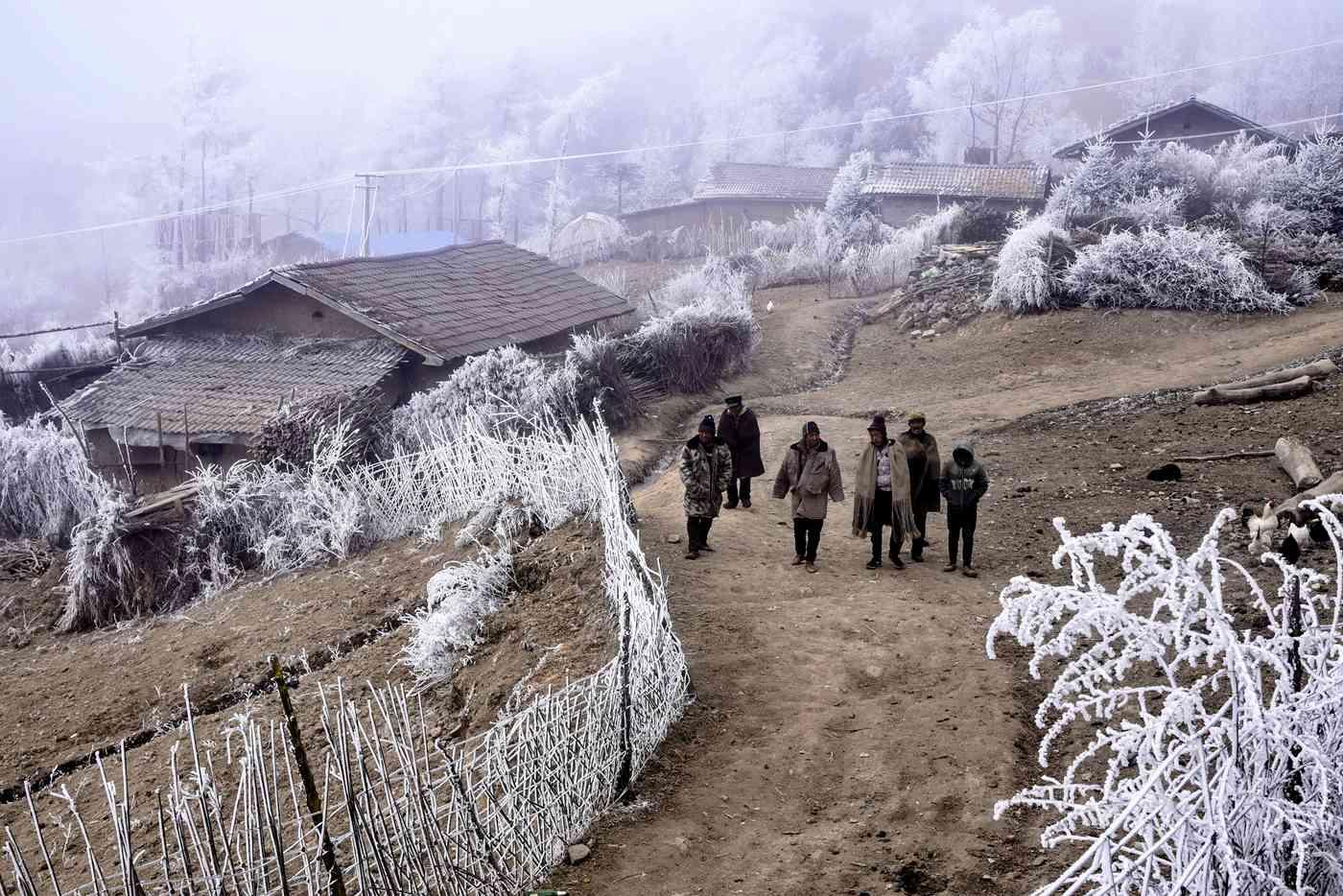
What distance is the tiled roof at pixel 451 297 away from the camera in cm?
1777

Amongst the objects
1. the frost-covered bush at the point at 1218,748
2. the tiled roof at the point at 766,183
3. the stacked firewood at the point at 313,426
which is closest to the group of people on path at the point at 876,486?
the frost-covered bush at the point at 1218,748

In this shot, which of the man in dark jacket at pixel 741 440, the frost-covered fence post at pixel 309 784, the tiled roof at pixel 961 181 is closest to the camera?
the frost-covered fence post at pixel 309 784

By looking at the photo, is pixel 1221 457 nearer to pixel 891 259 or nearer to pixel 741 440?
pixel 741 440

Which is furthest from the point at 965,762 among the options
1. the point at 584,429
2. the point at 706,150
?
the point at 706,150

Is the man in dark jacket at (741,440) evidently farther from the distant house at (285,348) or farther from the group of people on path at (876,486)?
A: the distant house at (285,348)

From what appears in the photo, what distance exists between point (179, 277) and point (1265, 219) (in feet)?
148

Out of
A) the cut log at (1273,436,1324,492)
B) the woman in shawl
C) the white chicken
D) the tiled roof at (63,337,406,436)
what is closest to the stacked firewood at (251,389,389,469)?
the tiled roof at (63,337,406,436)

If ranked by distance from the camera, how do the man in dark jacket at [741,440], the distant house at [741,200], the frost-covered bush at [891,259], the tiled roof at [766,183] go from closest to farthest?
1. the man in dark jacket at [741,440]
2. the frost-covered bush at [891,259]
3. the distant house at [741,200]
4. the tiled roof at [766,183]

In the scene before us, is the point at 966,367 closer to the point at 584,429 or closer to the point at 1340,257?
the point at 1340,257

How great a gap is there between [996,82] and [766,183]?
35.3 m

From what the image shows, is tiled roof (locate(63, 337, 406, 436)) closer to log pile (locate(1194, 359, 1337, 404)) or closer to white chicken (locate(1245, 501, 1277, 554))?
log pile (locate(1194, 359, 1337, 404))

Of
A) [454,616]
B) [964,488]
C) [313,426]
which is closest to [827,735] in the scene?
[964,488]

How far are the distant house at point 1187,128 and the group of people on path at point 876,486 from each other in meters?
30.7

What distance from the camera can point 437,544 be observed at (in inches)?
448
